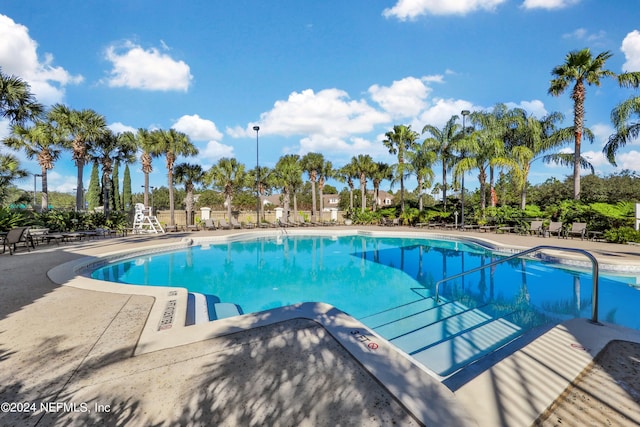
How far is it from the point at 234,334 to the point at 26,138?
20424 millimetres

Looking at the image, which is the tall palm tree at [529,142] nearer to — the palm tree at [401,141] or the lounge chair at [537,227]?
the lounge chair at [537,227]

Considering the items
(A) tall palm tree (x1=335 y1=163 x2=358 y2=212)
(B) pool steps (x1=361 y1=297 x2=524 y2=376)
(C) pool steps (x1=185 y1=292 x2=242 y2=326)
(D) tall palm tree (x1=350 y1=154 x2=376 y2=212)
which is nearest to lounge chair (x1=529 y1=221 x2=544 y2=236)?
(B) pool steps (x1=361 y1=297 x2=524 y2=376)

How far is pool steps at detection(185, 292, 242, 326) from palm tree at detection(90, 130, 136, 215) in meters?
16.5

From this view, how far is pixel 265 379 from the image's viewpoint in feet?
7.57

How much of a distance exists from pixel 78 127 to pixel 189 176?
9.13 m

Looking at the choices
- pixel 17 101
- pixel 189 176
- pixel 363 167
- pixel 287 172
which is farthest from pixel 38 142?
pixel 363 167

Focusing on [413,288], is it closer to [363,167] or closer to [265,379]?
[265,379]

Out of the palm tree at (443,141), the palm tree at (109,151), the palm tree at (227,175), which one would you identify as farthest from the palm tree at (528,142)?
the palm tree at (109,151)

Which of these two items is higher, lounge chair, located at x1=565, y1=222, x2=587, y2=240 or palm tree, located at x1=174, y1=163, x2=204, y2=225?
palm tree, located at x1=174, y1=163, x2=204, y2=225

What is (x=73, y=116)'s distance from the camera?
621 inches

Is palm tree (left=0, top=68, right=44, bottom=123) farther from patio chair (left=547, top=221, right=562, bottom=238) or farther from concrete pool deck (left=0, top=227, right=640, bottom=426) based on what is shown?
patio chair (left=547, top=221, right=562, bottom=238)

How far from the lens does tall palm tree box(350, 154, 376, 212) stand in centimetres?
2773

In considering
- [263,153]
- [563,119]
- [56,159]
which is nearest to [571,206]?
[563,119]

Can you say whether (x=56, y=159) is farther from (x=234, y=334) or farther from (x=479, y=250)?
(x=479, y=250)
